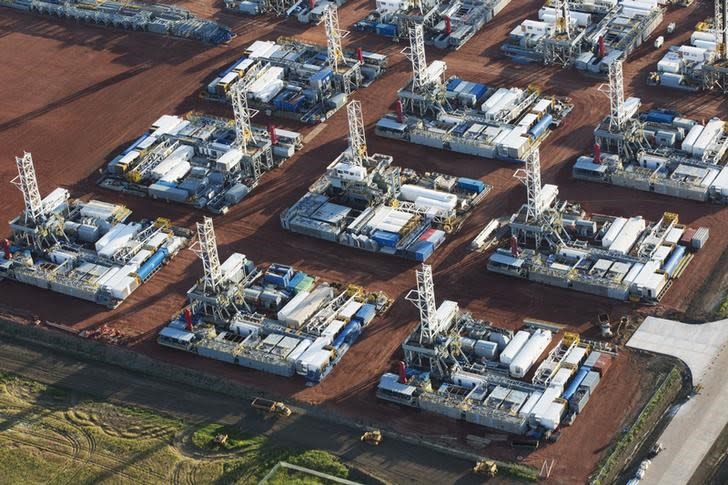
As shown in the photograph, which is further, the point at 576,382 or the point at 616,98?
the point at 616,98

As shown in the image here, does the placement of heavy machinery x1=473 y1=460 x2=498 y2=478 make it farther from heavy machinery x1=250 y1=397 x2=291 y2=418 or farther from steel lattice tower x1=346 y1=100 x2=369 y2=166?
steel lattice tower x1=346 y1=100 x2=369 y2=166

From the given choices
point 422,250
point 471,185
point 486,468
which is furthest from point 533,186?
point 486,468

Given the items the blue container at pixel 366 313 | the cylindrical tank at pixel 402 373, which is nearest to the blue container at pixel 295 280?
the blue container at pixel 366 313

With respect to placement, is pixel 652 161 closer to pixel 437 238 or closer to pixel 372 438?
pixel 437 238

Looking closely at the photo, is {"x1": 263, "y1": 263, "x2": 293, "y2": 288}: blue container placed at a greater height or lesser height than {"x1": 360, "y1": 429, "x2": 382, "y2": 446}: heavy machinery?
greater

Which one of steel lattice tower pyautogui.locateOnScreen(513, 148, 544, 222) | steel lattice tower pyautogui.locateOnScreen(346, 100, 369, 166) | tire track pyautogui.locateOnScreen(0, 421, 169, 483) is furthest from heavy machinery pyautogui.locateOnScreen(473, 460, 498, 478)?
steel lattice tower pyautogui.locateOnScreen(346, 100, 369, 166)

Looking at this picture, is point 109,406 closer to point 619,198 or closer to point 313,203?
point 313,203
